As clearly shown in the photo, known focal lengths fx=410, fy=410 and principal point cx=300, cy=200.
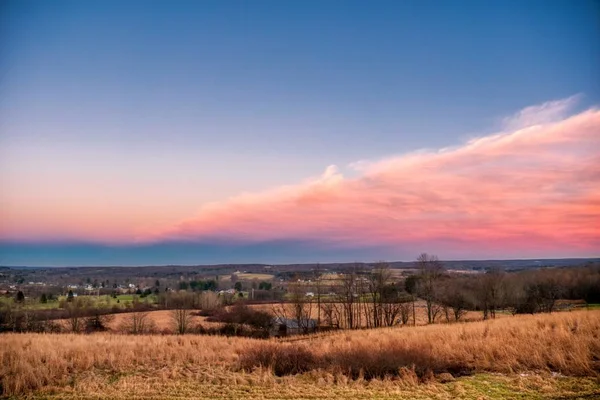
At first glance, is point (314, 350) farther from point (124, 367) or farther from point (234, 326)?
point (234, 326)

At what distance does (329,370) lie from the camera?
15.5 meters

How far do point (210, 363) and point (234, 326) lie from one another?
120 ft

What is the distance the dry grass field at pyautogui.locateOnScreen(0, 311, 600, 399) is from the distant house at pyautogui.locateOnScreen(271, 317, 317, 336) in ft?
114

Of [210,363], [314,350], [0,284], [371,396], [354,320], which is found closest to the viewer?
[371,396]

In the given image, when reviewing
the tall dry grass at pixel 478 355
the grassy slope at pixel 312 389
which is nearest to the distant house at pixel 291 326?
the tall dry grass at pixel 478 355

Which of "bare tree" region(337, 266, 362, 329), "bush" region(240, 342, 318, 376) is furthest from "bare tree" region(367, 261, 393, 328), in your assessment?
"bush" region(240, 342, 318, 376)

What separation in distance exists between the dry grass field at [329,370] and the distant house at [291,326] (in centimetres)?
3472

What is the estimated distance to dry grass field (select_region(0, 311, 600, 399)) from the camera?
40.2ft

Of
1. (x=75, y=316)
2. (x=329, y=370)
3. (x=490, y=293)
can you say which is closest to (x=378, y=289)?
(x=490, y=293)

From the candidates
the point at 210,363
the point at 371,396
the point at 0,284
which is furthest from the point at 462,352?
the point at 0,284

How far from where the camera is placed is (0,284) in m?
Answer: 41.0

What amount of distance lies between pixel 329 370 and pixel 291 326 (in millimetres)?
41194

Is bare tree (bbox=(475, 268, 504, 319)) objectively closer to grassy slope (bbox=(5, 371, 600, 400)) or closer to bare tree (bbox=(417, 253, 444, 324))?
bare tree (bbox=(417, 253, 444, 324))

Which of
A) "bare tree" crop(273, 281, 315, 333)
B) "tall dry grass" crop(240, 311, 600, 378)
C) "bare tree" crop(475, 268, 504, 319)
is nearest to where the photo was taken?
"tall dry grass" crop(240, 311, 600, 378)
